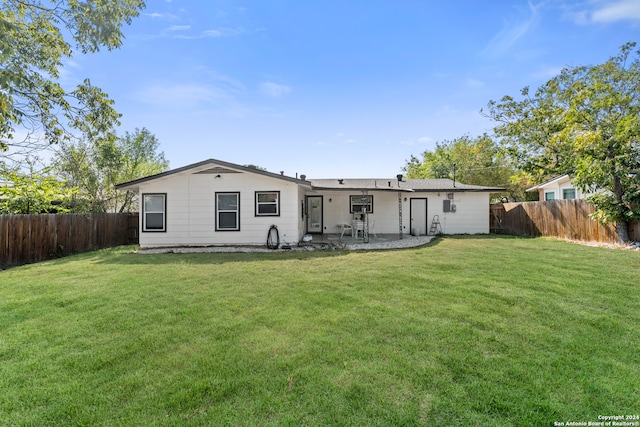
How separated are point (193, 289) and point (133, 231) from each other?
1050cm

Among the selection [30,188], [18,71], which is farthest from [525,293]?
[30,188]

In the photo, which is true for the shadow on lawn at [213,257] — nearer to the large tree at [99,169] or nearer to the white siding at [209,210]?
the white siding at [209,210]

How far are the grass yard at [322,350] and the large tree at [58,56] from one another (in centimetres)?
284

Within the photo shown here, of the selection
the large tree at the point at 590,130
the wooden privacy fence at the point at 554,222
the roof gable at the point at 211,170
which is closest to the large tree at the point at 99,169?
the roof gable at the point at 211,170

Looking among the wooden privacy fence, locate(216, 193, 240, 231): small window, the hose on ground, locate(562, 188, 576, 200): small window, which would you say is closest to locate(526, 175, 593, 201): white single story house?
locate(562, 188, 576, 200): small window

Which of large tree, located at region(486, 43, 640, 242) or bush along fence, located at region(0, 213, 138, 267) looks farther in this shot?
large tree, located at region(486, 43, 640, 242)

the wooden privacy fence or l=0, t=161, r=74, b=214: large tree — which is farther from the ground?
l=0, t=161, r=74, b=214: large tree

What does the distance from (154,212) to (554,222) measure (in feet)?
52.1

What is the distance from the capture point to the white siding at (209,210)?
10.8 meters

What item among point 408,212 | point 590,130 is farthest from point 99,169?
point 590,130

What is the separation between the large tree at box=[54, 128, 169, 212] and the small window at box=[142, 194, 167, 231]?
276 cm

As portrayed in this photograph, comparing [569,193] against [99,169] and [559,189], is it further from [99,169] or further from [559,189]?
[99,169]

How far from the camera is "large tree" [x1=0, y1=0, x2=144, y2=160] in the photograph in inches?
164

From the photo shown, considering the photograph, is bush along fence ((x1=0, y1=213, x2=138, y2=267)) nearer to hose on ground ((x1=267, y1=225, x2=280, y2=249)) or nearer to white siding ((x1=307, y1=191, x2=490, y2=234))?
hose on ground ((x1=267, y1=225, x2=280, y2=249))
